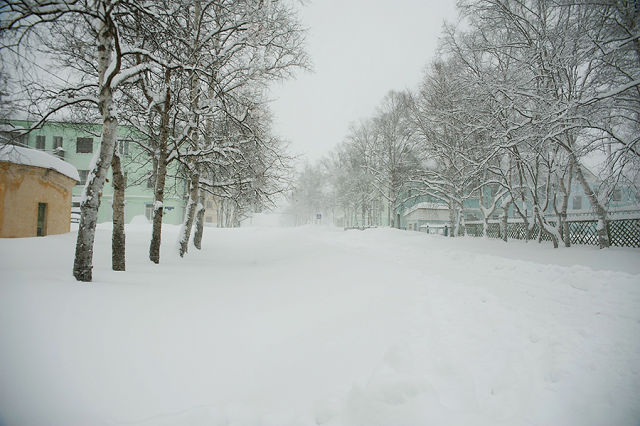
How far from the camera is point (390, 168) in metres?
22.5

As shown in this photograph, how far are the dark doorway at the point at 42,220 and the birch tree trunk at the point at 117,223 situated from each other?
18.2ft

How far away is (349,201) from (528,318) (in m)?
30.4

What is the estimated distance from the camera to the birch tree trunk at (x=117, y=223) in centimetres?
566

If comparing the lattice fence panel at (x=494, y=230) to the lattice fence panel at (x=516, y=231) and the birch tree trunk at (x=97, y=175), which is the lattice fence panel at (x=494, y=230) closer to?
the lattice fence panel at (x=516, y=231)

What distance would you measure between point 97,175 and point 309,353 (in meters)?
4.90

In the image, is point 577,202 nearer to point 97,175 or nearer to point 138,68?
point 138,68

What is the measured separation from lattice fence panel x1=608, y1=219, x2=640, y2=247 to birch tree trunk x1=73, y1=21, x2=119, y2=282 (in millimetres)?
14725

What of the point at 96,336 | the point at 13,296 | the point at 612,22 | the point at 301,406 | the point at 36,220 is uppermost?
the point at 612,22

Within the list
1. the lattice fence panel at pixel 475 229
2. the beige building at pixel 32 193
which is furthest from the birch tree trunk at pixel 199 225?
the lattice fence panel at pixel 475 229

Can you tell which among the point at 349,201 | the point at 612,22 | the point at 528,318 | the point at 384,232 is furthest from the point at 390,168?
the point at 528,318

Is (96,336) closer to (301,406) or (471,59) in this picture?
(301,406)

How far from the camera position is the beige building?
7.56 meters

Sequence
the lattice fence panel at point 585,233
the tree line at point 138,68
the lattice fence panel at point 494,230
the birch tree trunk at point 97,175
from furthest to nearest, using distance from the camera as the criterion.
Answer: the lattice fence panel at point 494,230, the lattice fence panel at point 585,233, the birch tree trunk at point 97,175, the tree line at point 138,68

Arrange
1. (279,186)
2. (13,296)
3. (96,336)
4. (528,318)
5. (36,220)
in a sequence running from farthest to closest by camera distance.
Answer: (279,186) < (36,220) < (528,318) < (13,296) < (96,336)
